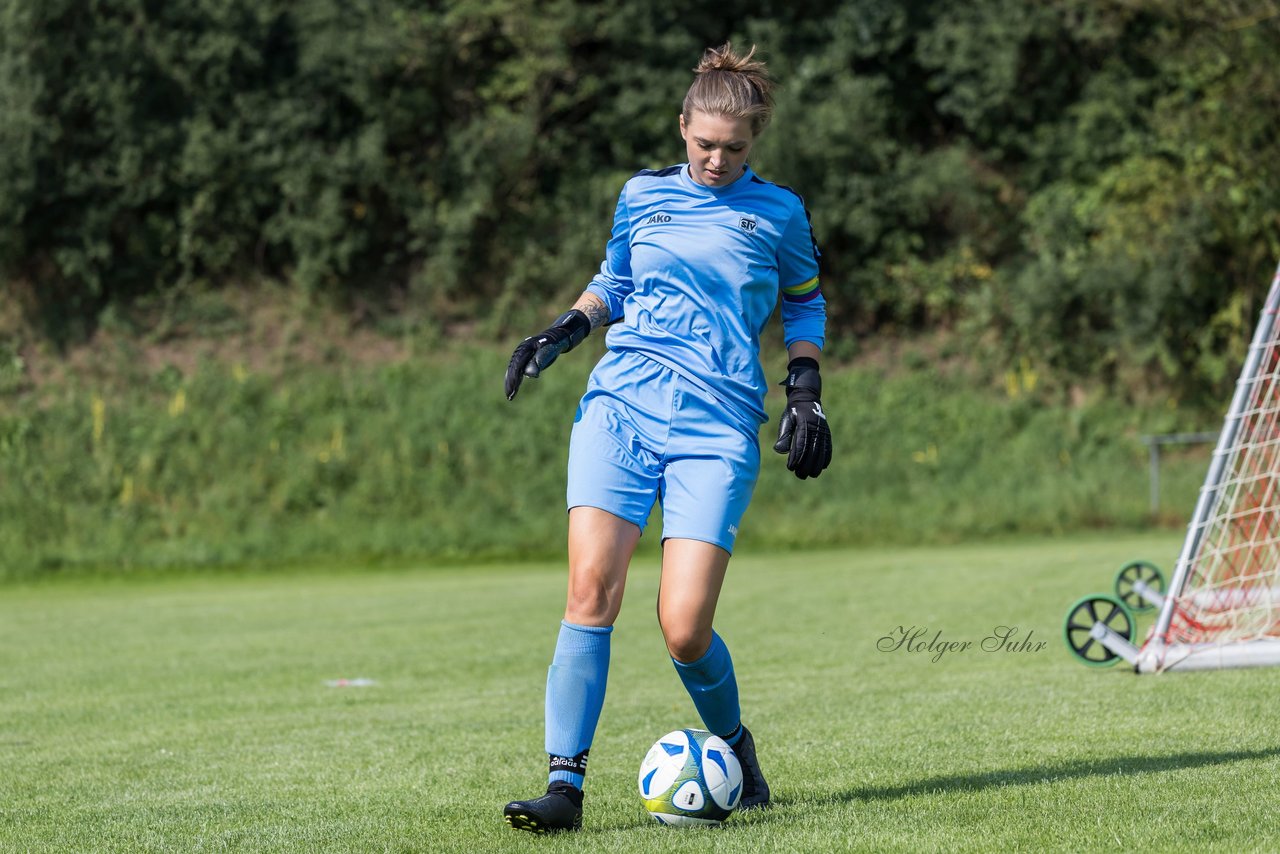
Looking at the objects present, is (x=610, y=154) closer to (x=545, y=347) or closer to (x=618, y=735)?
(x=618, y=735)

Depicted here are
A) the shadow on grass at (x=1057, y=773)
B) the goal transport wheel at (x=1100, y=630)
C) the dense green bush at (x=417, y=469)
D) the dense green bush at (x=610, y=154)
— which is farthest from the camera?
the dense green bush at (x=610, y=154)

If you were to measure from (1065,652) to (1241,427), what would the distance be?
1.89 metres

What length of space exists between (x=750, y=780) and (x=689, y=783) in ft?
1.26

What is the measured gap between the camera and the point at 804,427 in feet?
15.3

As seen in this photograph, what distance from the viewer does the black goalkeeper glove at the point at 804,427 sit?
4.64 m

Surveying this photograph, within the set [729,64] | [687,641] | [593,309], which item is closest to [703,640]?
[687,641]

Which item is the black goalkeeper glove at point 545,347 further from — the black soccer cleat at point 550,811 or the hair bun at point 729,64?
the black soccer cleat at point 550,811

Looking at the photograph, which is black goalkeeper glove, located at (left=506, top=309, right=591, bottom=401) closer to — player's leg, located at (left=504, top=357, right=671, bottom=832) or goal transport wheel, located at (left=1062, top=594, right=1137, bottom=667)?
player's leg, located at (left=504, top=357, right=671, bottom=832)


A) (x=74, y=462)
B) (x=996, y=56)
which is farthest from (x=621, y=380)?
(x=996, y=56)

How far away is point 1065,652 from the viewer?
903cm

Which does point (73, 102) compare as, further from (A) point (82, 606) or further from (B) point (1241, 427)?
(B) point (1241, 427)

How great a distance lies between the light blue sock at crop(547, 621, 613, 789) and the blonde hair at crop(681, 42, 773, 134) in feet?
5.33

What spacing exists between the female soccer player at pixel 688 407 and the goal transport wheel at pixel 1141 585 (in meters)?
6.18

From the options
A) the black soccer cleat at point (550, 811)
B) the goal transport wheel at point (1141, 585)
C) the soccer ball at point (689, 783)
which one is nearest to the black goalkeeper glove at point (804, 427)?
the soccer ball at point (689, 783)
